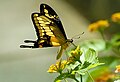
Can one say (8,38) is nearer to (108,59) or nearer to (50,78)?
(50,78)

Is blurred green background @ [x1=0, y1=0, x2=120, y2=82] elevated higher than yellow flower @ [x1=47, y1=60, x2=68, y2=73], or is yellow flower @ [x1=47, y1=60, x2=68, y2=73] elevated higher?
blurred green background @ [x1=0, y1=0, x2=120, y2=82]

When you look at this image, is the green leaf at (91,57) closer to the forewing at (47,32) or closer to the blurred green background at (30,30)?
the forewing at (47,32)

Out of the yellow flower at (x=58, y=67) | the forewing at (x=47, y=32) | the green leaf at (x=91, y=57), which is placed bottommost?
the yellow flower at (x=58, y=67)

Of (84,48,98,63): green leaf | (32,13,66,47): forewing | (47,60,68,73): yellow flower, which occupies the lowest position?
(47,60,68,73): yellow flower

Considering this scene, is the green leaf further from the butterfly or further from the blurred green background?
the blurred green background

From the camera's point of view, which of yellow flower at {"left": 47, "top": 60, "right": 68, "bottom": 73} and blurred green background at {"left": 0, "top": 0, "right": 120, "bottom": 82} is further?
blurred green background at {"left": 0, "top": 0, "right": 120, "bottom": 82}

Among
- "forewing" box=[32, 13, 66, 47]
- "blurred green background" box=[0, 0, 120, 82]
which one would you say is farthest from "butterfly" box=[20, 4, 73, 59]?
"blurred green background" box=[0, 0, 120, 82]

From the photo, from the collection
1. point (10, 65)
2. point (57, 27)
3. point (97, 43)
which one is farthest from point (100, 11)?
point (57, 27)

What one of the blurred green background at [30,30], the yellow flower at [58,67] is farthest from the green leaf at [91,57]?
the blurred green background at [30,30]
